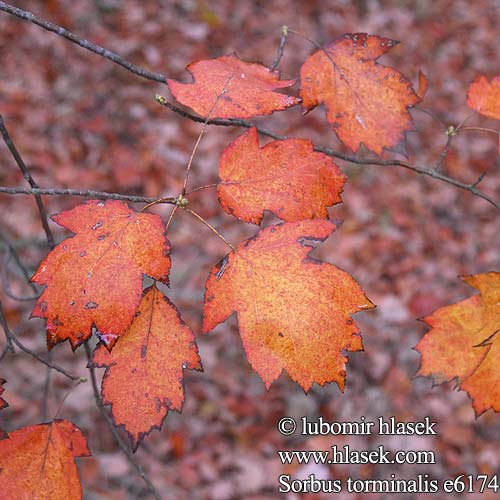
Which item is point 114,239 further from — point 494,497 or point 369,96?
point 494,497

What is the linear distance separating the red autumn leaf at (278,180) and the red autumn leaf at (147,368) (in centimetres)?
23

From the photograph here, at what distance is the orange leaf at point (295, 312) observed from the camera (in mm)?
891

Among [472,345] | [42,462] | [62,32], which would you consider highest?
[62,32]

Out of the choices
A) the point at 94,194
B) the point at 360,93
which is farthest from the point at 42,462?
the point at 360,93

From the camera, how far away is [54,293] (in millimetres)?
885

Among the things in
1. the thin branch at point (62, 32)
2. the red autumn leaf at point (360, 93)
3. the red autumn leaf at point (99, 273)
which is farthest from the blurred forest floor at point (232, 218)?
the red autumn leaf at point (360, 93)

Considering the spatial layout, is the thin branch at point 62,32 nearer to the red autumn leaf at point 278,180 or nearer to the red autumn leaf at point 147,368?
the red autumn leaf at point 278,180

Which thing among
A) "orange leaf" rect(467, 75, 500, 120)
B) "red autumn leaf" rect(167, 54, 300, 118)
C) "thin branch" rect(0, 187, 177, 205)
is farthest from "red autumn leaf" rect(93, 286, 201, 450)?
"orange leaf" rect(467, 75, 500, 120)

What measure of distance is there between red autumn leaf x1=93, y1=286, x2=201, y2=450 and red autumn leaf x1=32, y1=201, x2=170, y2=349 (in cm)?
6

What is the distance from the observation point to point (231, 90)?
1.07 m

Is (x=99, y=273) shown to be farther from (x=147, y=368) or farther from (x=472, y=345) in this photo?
(x=472, y=345)

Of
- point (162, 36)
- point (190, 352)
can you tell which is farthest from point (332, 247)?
point (190, 352)

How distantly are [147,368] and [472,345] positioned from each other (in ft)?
2.14

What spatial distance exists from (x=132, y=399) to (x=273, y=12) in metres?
5.36
